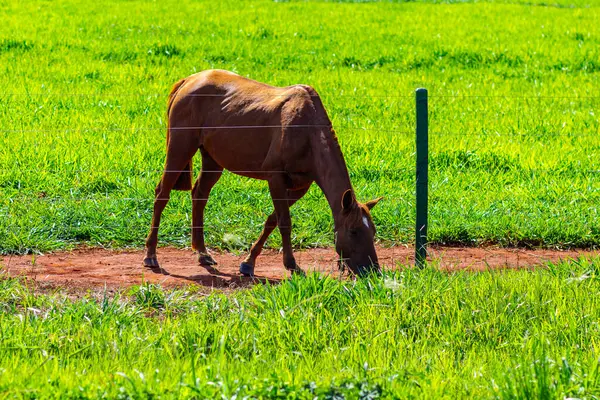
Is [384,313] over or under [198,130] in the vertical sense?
under

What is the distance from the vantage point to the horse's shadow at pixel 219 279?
27.1 ft

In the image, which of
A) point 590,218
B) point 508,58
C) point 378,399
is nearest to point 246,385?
point 378,399

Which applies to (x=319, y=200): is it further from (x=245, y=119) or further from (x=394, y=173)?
(x=245, y=119)

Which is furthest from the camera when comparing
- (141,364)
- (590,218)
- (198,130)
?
(590,218)

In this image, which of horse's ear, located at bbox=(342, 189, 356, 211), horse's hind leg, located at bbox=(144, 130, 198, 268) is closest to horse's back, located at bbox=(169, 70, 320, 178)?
horse's hind leg, located at bbox=(144, 130, 198, 268)

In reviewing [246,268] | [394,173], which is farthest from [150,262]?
[394,173]

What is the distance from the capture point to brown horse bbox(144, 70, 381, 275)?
312 inches

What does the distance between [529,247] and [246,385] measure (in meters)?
5.25

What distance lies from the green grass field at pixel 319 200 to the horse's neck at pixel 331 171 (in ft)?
3.21

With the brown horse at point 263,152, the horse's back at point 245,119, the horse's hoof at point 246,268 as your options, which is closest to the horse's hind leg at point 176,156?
the brown horse at point 263,152

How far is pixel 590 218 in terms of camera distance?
33.0 ft

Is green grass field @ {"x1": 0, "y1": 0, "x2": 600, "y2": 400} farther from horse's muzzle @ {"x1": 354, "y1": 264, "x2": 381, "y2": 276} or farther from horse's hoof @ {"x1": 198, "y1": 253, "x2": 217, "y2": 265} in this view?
horse's hoof @ {"x1": 198, "y1": 253, "x2": 217, "y2": 265}

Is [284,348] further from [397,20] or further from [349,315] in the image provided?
[397,20]

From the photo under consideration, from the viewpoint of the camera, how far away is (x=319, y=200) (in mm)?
10484
